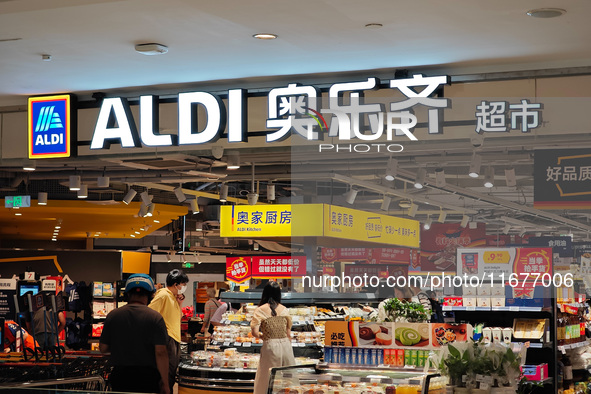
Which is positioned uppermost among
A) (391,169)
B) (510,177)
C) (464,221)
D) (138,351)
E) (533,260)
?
(391,169)

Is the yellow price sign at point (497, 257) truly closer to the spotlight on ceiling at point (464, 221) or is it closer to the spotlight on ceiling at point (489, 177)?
the spotlight on ceiling at point (464, 221)

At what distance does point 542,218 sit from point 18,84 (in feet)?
17.9

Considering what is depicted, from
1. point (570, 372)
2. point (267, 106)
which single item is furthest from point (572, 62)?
point (570, 372)

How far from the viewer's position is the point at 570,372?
860 centimetres

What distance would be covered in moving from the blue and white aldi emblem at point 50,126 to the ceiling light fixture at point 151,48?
5.90 feet

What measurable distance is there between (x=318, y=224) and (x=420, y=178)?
1.84m

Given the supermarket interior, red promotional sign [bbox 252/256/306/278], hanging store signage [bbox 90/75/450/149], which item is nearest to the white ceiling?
the supermarket interior

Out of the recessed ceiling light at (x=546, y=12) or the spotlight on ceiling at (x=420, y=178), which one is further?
the spotlight on ceiling at (x=420, y=178)

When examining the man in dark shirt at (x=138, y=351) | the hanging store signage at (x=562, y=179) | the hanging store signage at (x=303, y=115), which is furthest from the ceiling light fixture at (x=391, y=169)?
the man in dark shirt at (x=138, y=351)

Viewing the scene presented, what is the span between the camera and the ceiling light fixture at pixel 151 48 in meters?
6.45

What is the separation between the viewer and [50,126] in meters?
8.02

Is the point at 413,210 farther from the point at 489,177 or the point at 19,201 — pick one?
the point at 19,201

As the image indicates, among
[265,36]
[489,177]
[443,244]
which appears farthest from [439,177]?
[265,36]

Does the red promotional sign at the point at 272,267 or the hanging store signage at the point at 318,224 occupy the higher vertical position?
the hanging store signage at the point at 318,224
